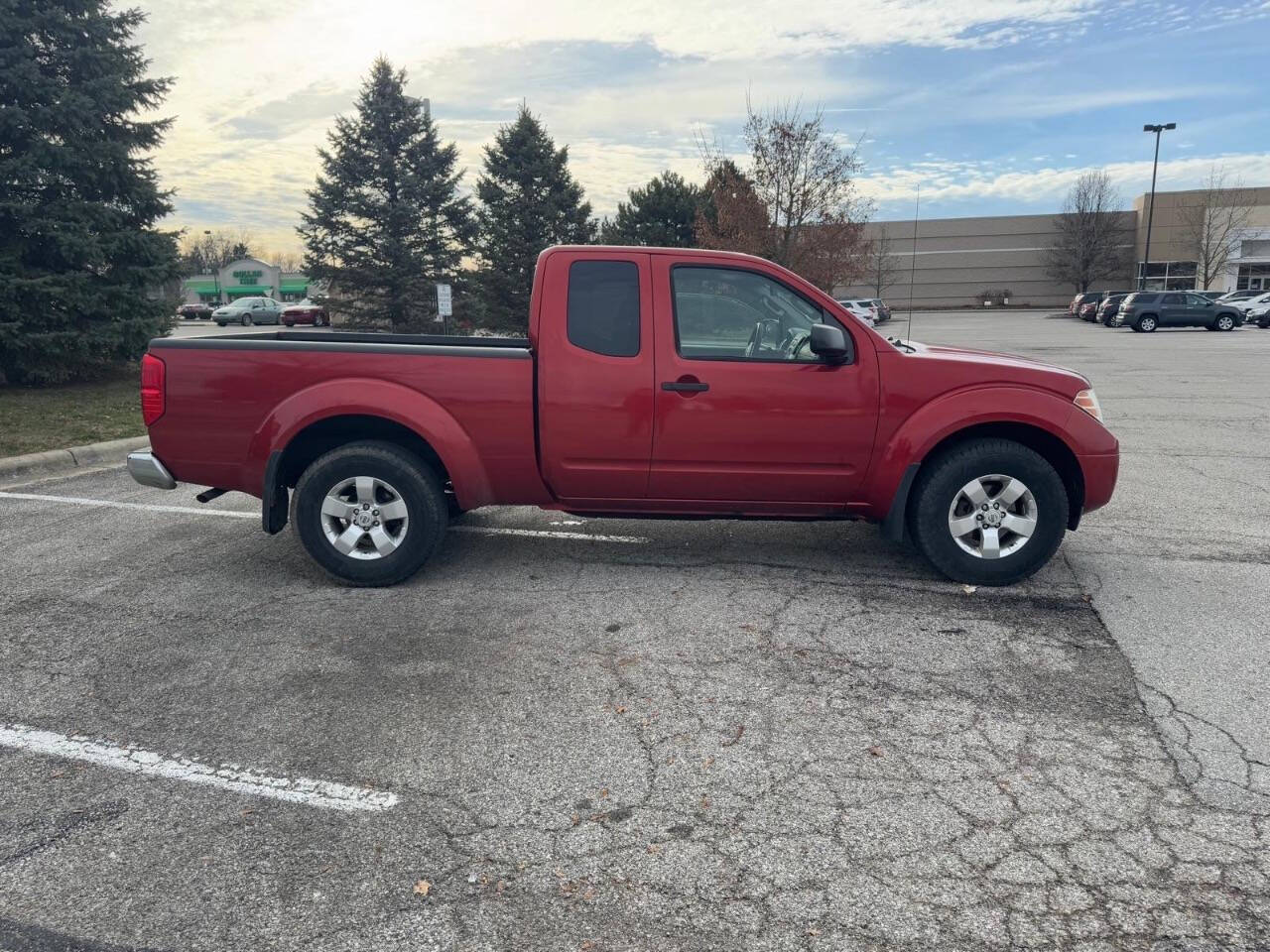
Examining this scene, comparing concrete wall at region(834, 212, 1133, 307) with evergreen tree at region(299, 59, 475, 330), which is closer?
evergreen tree at region(299, 59, 475, 330)

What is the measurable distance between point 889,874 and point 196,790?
7.70ft

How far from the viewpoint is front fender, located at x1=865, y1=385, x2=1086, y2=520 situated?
16.5 ft

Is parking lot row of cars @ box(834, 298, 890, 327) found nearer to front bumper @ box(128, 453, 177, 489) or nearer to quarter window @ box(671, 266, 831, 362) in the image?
quarter window @ box(671, 266, 831, 362)

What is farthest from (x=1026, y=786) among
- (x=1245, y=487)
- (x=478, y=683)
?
(x=1245, y=487)

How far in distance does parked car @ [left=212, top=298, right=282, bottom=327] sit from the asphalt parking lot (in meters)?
44.9

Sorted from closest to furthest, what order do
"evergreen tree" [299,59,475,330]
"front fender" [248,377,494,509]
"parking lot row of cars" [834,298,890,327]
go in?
"front fender" [248,377,494,509] → "evergreen tree" [299,59,475,330] → "parking lot row of cars" [834,298,890,327]

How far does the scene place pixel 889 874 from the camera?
8.80 feet

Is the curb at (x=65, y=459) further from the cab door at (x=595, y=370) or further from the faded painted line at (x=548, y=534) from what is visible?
the cab door at (x=595, y=370)

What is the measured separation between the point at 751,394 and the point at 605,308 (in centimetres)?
97

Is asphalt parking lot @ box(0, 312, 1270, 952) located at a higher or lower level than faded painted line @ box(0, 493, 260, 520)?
lower

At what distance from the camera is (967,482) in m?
5.09

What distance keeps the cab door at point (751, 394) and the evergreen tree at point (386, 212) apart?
69.1 feet

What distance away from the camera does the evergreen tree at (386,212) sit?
24.3 metres

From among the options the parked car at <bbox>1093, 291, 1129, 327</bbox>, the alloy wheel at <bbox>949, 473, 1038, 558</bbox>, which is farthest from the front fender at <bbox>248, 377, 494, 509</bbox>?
the parked car at <bbox>1093, 291, 1129, 327</bbox>
